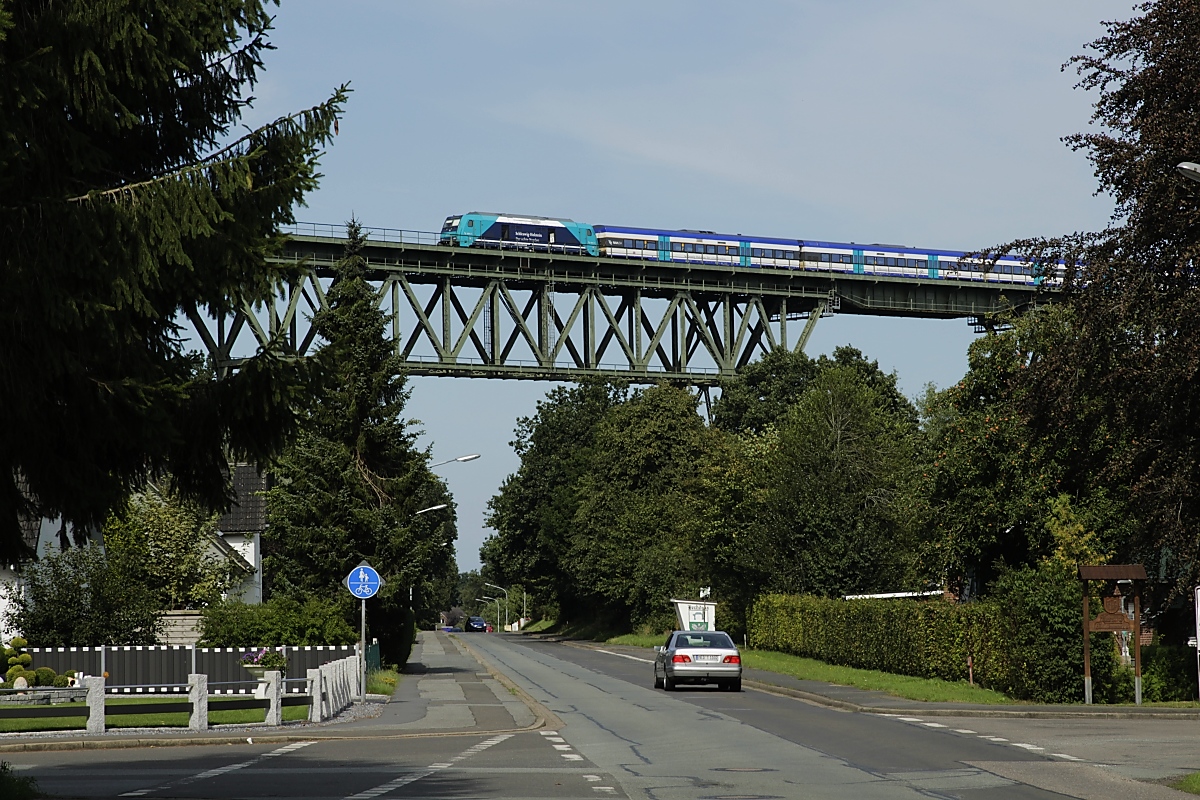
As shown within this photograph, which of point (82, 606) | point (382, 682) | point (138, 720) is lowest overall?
point (382, 682)

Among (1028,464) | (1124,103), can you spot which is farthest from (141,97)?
(1028,464)

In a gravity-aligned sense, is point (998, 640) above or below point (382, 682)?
above

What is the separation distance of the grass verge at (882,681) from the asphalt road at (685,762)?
3673mm

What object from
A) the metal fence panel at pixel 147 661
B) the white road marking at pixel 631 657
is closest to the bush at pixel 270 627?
the metal fence panel at pixel 147 661

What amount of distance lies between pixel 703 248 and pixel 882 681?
4706 centimetres

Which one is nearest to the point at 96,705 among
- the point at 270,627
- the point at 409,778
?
the point at 409,778

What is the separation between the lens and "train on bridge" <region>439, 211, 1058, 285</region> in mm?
75000

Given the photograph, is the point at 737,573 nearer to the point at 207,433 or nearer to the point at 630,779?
the point at 630,779

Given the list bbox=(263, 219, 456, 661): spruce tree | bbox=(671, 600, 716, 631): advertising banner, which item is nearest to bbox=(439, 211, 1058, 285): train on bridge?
bbox=(671, 600, 716, 631): advertising banner

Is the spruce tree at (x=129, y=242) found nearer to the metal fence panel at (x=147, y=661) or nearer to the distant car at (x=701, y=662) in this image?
the metal fence panel at (x=147, y=661)

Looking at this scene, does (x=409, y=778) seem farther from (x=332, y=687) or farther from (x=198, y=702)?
(x=332, y=687)

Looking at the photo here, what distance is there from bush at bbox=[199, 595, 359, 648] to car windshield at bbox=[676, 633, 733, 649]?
854cm

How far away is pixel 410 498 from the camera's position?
42.8m

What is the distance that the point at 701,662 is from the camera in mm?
33562
